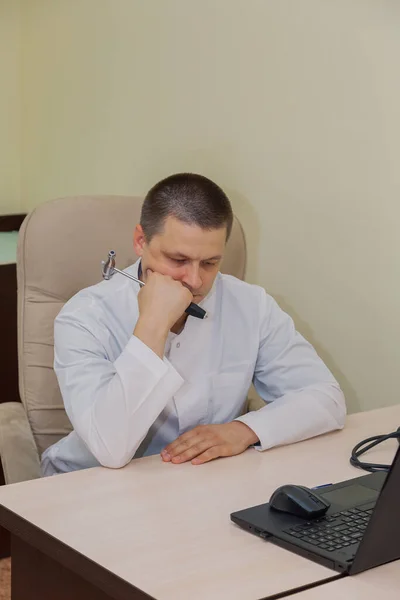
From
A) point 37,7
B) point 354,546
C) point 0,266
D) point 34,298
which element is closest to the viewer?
point 354,546

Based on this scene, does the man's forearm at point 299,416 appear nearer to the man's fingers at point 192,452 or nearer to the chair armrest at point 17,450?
the man's fingers at point 192,452

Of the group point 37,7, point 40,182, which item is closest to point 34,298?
point 40,182

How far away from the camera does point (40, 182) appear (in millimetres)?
3209

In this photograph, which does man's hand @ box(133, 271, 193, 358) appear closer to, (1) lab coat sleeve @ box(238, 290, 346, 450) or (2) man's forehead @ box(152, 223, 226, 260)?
(2) man's forehead @ box(152, 223, 226, 260)

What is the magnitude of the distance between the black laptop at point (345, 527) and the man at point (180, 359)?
26cm

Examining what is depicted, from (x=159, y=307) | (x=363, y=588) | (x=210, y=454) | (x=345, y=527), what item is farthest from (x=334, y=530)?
(x=159, y=307)

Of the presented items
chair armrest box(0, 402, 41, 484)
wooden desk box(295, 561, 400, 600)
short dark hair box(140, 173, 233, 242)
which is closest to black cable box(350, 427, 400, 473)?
wooden desk box(295, 561, 400, 600)

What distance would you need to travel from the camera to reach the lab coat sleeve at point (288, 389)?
65.7 inches

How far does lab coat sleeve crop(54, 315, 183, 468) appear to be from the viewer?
5.06 feet

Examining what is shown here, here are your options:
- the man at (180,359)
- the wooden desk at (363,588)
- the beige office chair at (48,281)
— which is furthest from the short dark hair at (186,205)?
the wooden desk at (363,588)

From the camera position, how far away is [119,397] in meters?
1.57

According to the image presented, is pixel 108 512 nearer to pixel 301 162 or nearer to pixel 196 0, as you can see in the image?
pixel 301 162

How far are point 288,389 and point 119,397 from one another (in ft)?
1.48

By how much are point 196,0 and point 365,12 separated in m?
0.58
